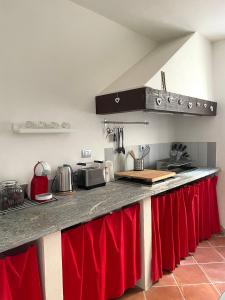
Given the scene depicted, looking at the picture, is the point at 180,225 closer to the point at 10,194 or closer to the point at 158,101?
the point at 158,101

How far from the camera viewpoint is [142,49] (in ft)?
8.33

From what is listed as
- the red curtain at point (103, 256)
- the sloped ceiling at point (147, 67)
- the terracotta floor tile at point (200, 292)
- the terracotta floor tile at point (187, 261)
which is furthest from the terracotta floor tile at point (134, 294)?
the sloped ceiling at point (147, 67)

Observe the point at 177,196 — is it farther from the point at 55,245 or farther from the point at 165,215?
the point at 55,245

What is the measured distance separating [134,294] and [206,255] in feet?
3.16

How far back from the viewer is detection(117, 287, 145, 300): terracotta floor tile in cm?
180

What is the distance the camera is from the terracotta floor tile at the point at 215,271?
6.66 ft

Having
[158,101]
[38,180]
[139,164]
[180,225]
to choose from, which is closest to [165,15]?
[158,101]

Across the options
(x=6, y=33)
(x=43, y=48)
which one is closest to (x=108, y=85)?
(x=43, y=48)

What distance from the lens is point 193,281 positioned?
2.00m

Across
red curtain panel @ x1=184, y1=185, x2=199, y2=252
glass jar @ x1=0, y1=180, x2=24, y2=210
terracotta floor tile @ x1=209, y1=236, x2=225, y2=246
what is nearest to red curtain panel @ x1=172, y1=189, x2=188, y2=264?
red curtain panel @ x1=184, y1=185, x2=199, y2=252

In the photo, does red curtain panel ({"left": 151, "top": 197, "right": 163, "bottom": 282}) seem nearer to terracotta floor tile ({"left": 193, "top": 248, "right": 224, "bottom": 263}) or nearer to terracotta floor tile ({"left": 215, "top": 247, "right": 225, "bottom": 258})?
terracotta floor tile ({"left": 193, "top": 248, "right": 224, "bottom": 263})

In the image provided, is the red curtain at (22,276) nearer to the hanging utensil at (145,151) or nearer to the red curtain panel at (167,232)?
the red curtain panel at (167,232)

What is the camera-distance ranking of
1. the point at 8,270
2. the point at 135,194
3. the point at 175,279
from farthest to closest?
the point at 175,279
the point at 135,194
the point at 8,270

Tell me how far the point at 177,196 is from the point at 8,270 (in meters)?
1.46
